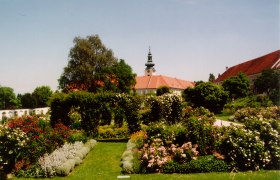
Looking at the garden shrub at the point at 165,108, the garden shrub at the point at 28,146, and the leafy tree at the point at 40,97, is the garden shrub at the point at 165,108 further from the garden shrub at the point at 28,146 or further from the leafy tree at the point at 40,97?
the leafy tree at the point at 40,97

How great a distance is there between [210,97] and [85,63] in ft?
69.3

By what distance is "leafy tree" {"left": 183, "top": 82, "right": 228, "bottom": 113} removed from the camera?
40.1 metres

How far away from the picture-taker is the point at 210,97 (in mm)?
39719

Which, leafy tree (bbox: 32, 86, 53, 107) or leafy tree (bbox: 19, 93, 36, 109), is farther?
leafy tree (bbox: 32, 86, 53, 107)

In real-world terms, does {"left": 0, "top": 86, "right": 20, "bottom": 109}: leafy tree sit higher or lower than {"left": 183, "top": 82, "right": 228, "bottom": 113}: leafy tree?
higher

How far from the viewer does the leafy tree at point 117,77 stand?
50444 millimetres

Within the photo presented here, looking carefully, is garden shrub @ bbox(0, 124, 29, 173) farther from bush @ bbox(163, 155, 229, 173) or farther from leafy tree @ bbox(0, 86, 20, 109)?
leafy tree @ bbox(0, 86, 20, 109)

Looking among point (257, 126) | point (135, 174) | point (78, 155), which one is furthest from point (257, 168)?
point (78, 155)

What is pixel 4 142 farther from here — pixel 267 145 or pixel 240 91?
pixel 240 91

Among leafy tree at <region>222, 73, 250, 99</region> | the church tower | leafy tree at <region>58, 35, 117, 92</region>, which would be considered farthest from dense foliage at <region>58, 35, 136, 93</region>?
the church tower

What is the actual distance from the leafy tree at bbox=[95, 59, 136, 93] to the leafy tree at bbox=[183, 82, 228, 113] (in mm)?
15747

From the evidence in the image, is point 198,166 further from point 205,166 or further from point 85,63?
point 85,63

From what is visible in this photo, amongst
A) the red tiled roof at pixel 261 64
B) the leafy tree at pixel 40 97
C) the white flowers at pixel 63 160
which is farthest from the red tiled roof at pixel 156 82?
the white flowers at pixel 63 160

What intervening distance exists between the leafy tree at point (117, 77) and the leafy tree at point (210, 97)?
15.7m
